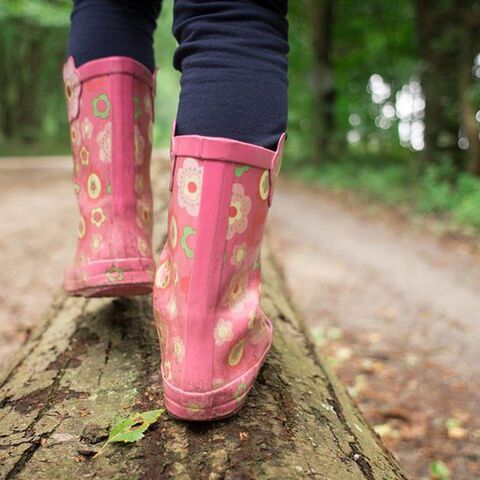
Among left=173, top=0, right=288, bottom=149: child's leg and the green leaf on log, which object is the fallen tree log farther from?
left=173, top=0, right=288, bottom=149: child's leg

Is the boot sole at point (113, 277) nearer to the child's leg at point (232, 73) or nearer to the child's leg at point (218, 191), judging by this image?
the child's leg at point (218, 191)

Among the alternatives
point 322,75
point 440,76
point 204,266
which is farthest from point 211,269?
point 322,75

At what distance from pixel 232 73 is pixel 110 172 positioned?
40 cm

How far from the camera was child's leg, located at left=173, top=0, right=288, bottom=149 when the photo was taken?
893 mm

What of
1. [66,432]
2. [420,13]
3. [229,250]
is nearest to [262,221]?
[229,250]

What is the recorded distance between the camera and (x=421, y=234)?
547cm

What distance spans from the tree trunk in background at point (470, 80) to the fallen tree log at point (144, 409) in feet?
18.9

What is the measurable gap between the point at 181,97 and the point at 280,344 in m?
0.64

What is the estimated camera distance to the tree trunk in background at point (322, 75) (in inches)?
453

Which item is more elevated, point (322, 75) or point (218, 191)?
point (322, 75)

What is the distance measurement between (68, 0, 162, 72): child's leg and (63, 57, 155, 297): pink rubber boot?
0.10 ft

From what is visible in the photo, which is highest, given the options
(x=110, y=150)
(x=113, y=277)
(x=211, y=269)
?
(x=110, y=150)

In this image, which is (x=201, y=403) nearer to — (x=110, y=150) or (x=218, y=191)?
(x=218, y=191)

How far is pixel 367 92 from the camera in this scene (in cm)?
1178
